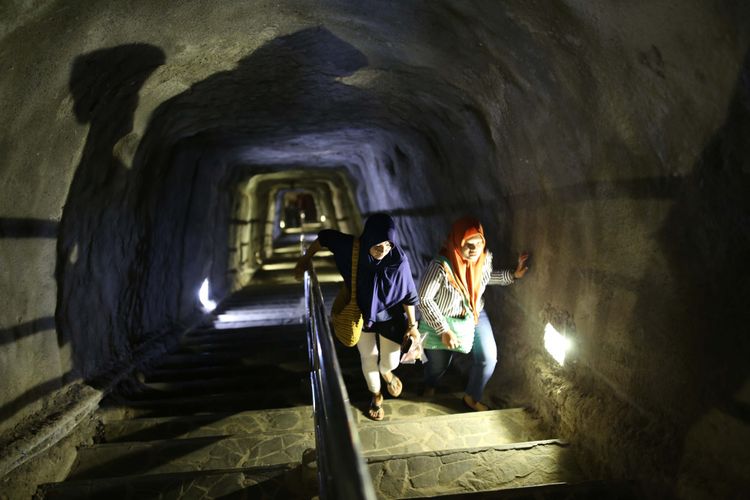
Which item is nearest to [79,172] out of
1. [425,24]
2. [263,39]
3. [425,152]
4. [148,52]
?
[148,52]

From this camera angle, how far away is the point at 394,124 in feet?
22.2

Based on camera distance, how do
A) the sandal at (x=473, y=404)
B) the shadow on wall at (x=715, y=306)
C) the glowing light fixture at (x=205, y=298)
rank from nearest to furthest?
the shadow on wall at (x=715, y=306) → the sandal at (x=473, y=404) → the glowing light fixture at (x=205, y=298)

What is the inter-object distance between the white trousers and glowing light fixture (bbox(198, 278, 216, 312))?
240 inches

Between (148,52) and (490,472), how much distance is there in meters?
3.89

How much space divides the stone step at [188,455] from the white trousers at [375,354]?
74cm

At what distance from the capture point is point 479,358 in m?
4.52

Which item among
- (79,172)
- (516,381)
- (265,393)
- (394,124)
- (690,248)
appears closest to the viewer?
(690,248)

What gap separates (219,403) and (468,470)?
292cm

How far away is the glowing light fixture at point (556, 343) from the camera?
3.93 metres

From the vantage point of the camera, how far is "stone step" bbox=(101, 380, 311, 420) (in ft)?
16.8

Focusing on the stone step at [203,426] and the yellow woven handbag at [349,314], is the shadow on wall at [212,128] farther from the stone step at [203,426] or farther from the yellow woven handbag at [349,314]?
the stone step at [203,426]

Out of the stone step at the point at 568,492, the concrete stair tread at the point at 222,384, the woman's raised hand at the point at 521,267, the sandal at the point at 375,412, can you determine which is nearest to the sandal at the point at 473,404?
the sandal at the point at 375,412

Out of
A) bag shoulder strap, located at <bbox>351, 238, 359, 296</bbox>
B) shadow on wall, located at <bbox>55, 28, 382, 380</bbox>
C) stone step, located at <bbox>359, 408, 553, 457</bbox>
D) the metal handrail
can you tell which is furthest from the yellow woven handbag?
shadow on wall, located at <bbox>55, 28, 382, 380</bbox>

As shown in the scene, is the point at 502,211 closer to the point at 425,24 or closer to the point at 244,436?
the point at 425,24
